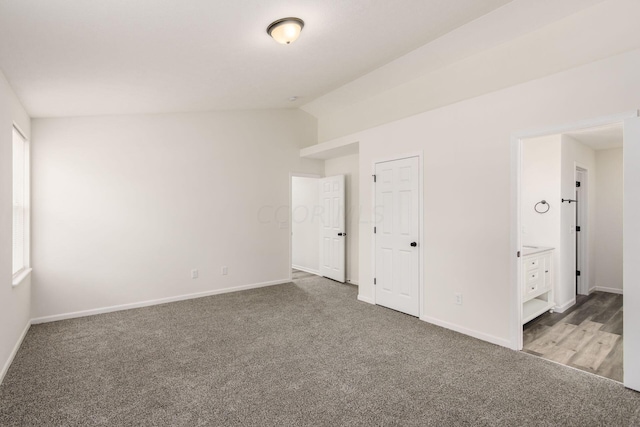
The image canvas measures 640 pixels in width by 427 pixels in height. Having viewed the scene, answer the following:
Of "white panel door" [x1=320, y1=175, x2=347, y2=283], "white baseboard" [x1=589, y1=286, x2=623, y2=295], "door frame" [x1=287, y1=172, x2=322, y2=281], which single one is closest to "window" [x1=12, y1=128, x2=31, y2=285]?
"door frame" [x1=287, y1=172, x2=322, y2=281]

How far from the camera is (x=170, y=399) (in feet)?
7.51

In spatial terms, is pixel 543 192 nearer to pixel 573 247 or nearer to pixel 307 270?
pixel 573 247

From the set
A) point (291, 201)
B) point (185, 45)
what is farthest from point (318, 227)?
point (185, 45)

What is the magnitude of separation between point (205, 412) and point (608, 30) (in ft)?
13.9

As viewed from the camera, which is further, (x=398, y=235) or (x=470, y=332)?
(x=398, y=235)

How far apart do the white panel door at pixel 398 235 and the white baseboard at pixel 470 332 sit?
0.22 meters

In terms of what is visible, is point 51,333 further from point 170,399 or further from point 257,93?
point 257,93

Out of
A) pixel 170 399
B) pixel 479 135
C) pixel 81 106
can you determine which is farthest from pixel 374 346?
pixel 81 106

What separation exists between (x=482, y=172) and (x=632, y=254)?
1.35m

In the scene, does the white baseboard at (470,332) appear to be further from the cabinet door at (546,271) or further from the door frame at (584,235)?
the door frame at (584,235)

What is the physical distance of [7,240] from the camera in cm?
289

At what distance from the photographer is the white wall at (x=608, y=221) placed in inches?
205

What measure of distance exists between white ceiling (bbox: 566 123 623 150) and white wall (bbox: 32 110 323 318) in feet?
14.0

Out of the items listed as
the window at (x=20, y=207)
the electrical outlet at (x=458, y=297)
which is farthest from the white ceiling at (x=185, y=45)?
the electrical outlet at (x=458, y=297)
